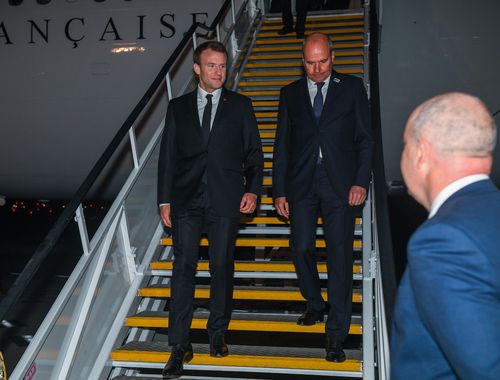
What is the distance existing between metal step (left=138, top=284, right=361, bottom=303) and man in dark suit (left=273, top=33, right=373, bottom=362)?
42cm

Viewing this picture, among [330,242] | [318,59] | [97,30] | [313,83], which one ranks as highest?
[97,30]

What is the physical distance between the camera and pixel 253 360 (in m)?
3.19

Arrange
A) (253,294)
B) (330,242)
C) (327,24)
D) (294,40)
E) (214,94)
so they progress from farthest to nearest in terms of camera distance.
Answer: (327,24)
(294,40)
(253,294)
(214,94)
(330,242)

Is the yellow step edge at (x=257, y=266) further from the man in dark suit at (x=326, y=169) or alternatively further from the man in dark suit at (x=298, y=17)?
the man in dark suit at (x=298, y=17)

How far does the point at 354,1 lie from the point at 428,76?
8.77m

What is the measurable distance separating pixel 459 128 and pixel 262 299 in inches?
→ 105

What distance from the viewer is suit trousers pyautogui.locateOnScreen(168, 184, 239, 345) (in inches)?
124

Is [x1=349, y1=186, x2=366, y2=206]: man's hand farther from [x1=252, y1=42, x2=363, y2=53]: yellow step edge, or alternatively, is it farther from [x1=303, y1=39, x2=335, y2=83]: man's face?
[x1=252, y1=42, x2=363, y2=53]: yellow step edge

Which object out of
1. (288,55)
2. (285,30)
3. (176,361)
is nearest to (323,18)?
(285,30)

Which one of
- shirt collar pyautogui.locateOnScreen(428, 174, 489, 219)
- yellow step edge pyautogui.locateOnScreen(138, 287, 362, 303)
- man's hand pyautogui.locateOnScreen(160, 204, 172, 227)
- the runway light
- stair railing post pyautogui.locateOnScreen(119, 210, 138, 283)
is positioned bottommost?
yellow step edge pyautogui.locateOnScreen(138, 287, 362, 303)

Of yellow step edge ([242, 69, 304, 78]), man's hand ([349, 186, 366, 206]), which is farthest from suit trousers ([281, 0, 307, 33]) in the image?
man's hand ([349, 186, 366, 206])

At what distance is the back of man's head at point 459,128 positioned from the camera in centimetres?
126

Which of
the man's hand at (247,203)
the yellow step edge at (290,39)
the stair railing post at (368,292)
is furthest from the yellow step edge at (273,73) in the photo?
the man's hand at (247,203)

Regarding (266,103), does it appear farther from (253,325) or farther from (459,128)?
(459,128)
